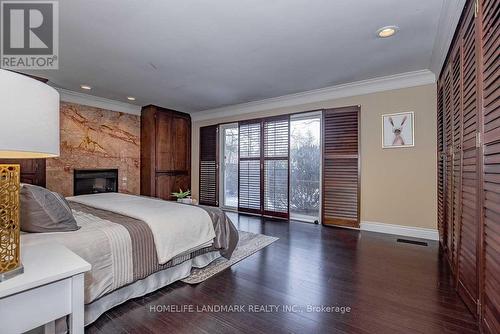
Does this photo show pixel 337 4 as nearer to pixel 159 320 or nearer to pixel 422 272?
pixel 422 272

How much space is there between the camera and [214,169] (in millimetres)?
5980

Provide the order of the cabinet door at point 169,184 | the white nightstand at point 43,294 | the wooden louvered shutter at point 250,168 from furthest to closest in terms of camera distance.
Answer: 1. the cabinet door at point 169,184
2. the wooden louvered shutter at point 250,168
3. the white nightstand at point 43,294

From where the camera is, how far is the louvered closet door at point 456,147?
2.07m

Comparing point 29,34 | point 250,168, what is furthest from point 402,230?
point 29,34

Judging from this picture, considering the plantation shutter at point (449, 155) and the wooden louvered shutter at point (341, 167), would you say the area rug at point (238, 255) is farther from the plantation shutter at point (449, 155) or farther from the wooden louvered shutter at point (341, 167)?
the plantation shutter at point (449, 155)

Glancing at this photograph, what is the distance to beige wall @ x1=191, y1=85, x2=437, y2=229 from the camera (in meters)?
3.58

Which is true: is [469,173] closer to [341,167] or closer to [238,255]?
[238,255]

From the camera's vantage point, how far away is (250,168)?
5387mm

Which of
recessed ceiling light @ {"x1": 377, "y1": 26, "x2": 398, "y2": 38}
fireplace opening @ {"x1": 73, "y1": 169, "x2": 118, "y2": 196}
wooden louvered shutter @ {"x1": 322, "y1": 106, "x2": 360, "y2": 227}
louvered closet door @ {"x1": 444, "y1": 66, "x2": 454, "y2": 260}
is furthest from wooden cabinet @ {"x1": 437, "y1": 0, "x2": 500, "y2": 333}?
fireplace opening @ {"x1": 73, "y1": 169, "x2": 118, "y2": 196}

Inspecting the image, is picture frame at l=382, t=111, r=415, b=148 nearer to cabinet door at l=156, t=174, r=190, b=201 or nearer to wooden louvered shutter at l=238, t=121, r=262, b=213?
wooden louvered shutter at l=238, t=121, r=262, b=213

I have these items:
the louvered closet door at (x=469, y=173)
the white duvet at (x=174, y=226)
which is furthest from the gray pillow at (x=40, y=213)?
the louvered closet door at (x=469, y=173)

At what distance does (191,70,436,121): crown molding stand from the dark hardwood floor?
2.40 metres

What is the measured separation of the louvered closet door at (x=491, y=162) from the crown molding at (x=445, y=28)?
2.20 feet

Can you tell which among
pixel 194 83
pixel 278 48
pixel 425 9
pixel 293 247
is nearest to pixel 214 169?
pixel 194 83
